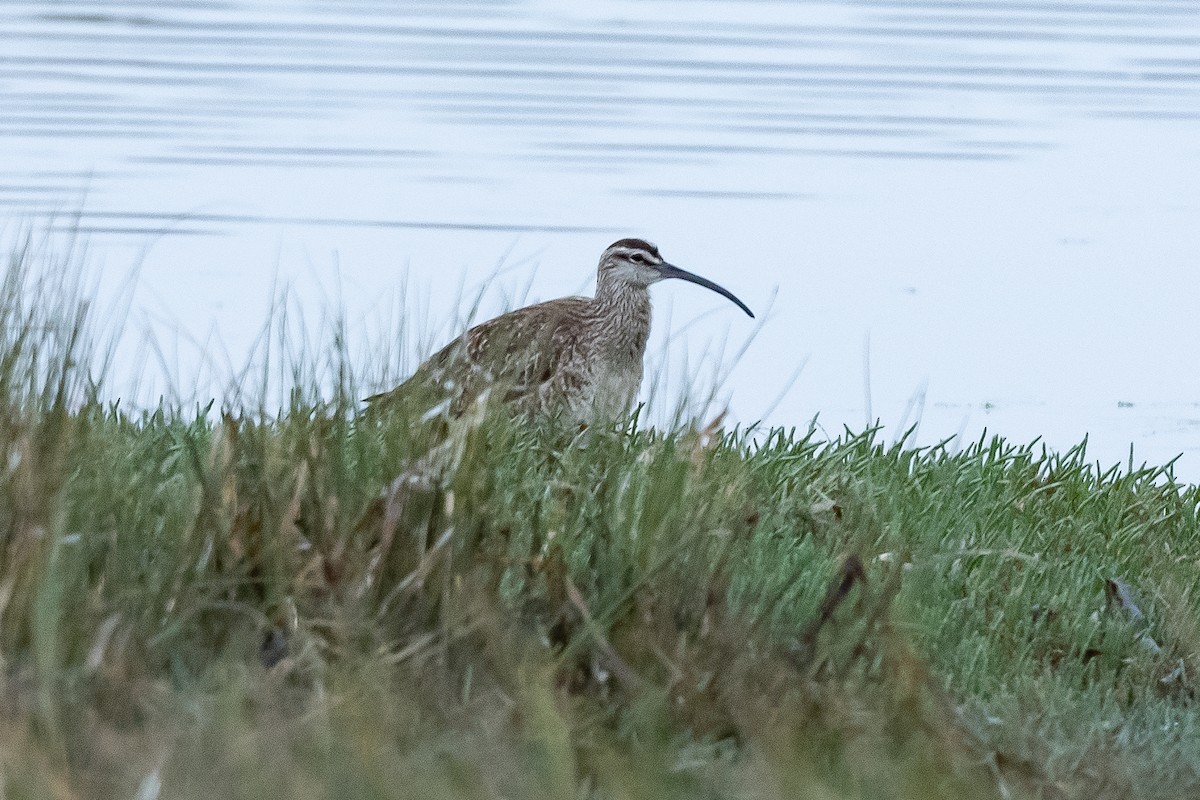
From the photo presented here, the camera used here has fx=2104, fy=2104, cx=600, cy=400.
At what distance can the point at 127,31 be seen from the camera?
20.6 meters

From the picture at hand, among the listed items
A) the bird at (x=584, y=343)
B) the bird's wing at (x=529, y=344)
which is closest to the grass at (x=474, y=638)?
the bird's wing at (x=529, y=344)

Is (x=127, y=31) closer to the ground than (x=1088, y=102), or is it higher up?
higher up

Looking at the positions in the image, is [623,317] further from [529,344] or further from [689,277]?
[529,344]

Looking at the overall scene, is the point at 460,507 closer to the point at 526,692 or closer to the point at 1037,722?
the point at 526,692

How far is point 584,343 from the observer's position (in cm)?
841

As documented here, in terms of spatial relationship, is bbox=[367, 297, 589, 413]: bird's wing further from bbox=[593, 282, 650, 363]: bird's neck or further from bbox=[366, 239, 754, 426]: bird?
bbox=[593, 282, 650, 363]: bird's neck

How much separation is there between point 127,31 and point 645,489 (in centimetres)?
1634

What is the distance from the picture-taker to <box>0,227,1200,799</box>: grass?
160 inches

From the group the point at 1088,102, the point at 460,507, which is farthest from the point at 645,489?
the point at 1088,102

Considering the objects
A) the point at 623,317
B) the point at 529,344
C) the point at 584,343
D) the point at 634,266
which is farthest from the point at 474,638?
the point at 634,266

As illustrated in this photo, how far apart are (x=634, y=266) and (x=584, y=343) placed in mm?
878

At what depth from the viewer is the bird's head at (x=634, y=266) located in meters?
9.13

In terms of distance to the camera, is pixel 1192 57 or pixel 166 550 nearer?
pixel 166 550

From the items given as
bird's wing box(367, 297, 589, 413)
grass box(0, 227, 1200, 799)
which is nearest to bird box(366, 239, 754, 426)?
bird's wing box(367, 297, 589, 413)
